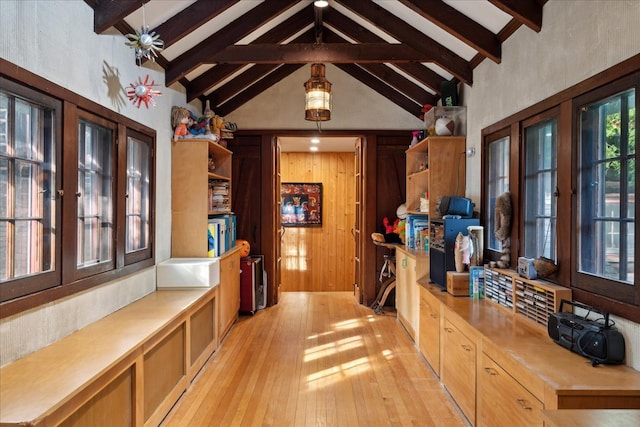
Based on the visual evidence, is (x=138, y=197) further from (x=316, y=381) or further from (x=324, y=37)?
(x=324, y=37)

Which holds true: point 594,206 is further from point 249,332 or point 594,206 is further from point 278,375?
point 249,332

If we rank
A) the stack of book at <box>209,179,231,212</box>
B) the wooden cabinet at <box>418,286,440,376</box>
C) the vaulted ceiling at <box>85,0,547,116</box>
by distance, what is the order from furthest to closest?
1. the stack of book at <box>209,179,231,212</box>
2. the wooden cabinet at <box>418,286,440,376</box>
3. the vaulted ceiling at <box>85,0,547,116</box>

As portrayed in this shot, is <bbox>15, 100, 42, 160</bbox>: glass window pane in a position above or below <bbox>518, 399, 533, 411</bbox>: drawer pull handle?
above

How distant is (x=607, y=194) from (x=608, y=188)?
3 centimetres

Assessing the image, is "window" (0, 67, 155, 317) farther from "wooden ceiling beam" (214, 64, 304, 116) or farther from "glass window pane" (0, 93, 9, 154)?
"wooden ceiling beam" (214, 64, 304, 116)

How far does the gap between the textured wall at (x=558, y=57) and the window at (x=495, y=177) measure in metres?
0.18

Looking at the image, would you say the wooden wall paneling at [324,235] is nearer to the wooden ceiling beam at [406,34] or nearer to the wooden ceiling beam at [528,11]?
the wooden ceiling beam at [406,34]

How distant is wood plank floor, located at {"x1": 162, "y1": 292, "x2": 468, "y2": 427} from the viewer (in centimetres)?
288

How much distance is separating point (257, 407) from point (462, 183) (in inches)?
115

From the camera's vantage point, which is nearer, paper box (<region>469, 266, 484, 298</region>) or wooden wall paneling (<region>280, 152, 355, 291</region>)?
paper box (<region>469, 266, 484, 298</region>)

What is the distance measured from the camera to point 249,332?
16.0 ft

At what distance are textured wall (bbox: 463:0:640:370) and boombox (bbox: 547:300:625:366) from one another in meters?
0.06

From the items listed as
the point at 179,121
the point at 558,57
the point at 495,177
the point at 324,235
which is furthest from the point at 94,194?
the point at 324,235

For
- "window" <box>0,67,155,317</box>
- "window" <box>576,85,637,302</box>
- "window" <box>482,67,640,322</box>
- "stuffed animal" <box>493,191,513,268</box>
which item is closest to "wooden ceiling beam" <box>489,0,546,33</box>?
"window" <box>482,67,640,322</box>
